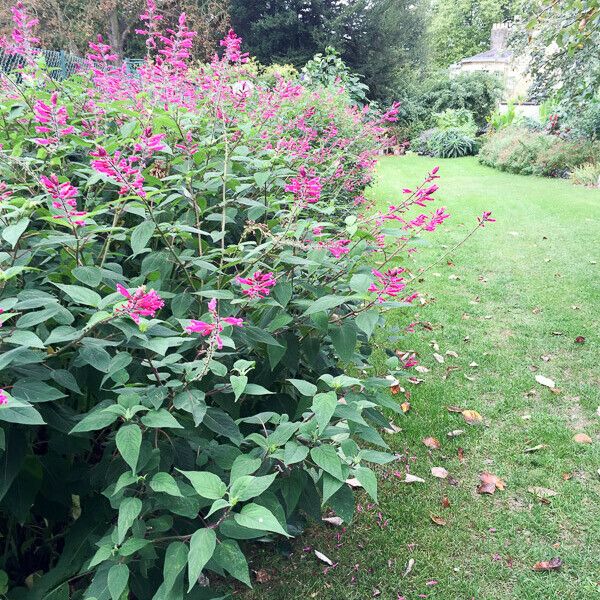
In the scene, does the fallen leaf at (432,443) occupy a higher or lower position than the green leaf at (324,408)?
lower

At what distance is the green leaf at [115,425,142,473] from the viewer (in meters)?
1.02

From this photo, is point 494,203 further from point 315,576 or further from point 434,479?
point 315,576

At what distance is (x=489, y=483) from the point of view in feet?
8.86

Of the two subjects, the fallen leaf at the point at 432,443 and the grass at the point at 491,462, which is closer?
the grass at the point at 491,462

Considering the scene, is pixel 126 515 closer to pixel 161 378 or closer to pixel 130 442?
pixel 130 442

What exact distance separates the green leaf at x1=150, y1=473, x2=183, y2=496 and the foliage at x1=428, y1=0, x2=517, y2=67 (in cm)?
5310

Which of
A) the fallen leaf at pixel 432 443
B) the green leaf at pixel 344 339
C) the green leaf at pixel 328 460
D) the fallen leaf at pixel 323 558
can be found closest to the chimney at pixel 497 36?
the fallen leaf at pixel 432 443

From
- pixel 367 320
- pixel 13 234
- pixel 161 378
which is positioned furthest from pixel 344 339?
pixel 13 234

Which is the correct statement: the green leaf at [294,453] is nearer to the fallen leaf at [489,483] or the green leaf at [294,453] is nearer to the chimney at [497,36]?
the fallen leaf at [489,483]

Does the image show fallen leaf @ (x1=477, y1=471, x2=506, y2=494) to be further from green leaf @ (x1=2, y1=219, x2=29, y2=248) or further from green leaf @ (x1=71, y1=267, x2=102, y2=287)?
green leaf @ (x1=2, y1=219, x2=29, y2=248)

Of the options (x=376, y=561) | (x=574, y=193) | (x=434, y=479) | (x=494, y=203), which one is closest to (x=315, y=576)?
(x=376, y=561)

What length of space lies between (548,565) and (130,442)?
1.96m

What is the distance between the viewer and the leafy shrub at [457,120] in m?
20.4

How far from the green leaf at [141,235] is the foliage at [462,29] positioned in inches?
2069
